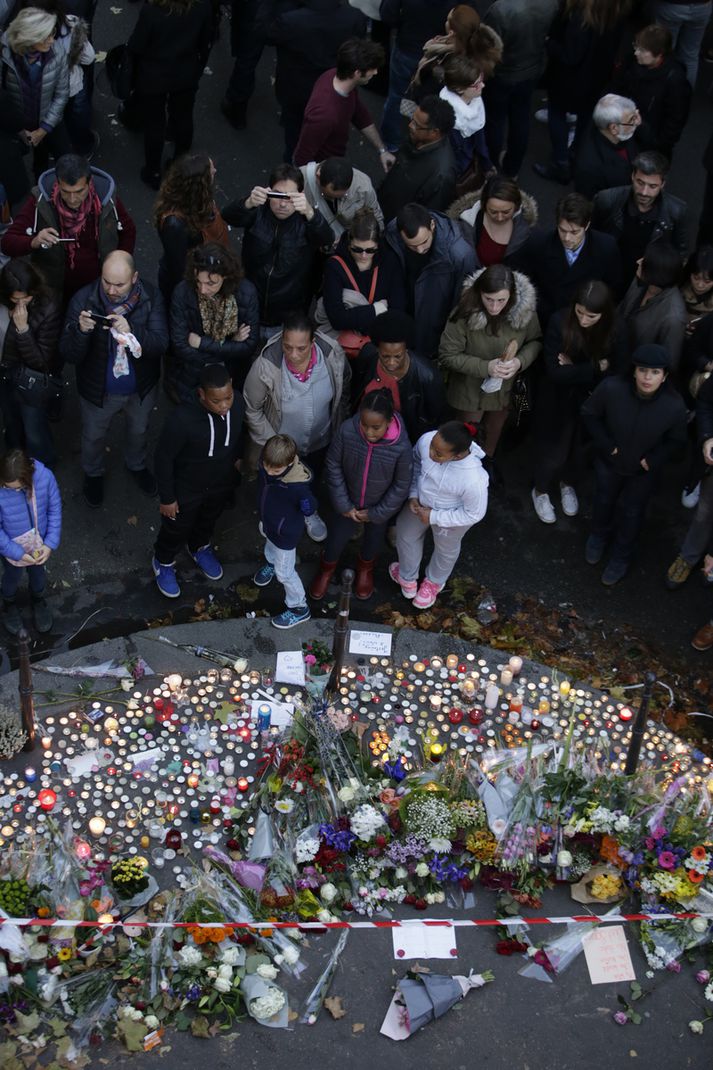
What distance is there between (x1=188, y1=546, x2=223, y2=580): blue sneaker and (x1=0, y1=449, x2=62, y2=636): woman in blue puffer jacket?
3.53 ft

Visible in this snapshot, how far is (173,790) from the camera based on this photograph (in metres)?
7.27

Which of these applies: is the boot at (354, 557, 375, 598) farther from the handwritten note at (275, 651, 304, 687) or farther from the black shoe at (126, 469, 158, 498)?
the black shoe at (126, 469, 158, 498)

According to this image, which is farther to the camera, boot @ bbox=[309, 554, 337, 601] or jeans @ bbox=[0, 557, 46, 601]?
boot @ bbox=[309, 554, 337, 601]

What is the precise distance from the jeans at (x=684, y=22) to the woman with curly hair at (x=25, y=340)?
579cm

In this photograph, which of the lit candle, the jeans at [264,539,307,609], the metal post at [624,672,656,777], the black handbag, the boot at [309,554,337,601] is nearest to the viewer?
the lit candle

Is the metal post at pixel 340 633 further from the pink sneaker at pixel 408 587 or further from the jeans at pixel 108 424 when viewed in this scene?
the jeans at pixel 108 424

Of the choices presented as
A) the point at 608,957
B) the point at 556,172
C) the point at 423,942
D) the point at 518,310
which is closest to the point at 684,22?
the point at 556,172

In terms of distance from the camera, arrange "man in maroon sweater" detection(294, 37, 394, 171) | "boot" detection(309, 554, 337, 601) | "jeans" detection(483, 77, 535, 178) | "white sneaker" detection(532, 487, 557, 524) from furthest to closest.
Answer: "jeans" detection(483, 77, 535, 178) → "white sneaker" detection(532, 487, 557, 524) → "man in maroon sweater" detection(294, 37, 394, 171) → "boot" detection(309, 554, 337, 601)

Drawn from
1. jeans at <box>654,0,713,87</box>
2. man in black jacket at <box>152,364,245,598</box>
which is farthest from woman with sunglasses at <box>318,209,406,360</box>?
jeans at <box>654,0,713,87</box>

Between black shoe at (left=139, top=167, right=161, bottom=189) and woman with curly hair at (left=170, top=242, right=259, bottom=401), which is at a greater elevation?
woman with curly hair at (left=170, top=242, right=259, bottom=401)

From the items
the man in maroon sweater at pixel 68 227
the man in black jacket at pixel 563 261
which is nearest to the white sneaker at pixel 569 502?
the man in black jacket at pixel 563 261

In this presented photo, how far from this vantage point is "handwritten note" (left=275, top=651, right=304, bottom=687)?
310 inches

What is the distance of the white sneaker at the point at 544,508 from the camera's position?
30.2ft

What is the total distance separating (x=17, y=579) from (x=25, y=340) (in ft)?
4.58
